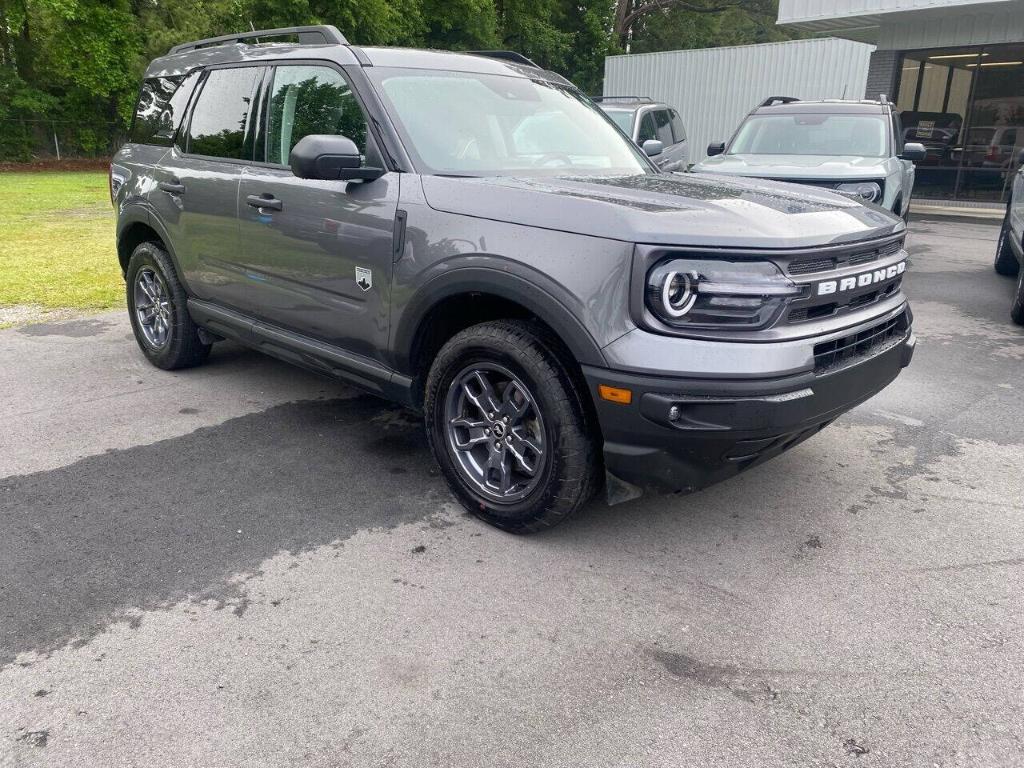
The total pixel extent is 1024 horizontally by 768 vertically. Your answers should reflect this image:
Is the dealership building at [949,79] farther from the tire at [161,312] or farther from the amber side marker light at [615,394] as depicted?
the amber side marker light at [615,394]

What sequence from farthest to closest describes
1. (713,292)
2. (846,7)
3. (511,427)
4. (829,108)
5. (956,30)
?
(956,30)
(846,7)
(829,108)
(511,427)
(713,292)

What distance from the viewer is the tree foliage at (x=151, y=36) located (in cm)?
2478

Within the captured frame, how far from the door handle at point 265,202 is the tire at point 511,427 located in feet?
A: 4.09

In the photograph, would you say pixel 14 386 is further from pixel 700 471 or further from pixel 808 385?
pixel 808 385

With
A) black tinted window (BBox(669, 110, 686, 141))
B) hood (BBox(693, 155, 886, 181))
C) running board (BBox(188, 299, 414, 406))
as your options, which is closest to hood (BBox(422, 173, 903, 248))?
running board (BBox(188, 299, 414, 406))

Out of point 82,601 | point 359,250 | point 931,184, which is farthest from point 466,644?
point 931,184

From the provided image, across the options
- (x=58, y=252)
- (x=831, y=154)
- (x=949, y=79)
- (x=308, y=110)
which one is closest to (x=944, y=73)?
(x=949, y=79)

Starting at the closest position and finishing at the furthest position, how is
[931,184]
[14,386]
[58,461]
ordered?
[58,461] < [14,386] < [931,184]

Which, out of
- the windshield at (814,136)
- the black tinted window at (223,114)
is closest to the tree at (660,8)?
the windshield at (814,136)

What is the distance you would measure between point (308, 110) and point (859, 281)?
8.64 feet

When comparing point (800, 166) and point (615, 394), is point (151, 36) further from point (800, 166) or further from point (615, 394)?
point (615, 394)

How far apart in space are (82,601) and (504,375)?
5.59ft

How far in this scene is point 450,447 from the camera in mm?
3414

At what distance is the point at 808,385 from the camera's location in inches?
108
